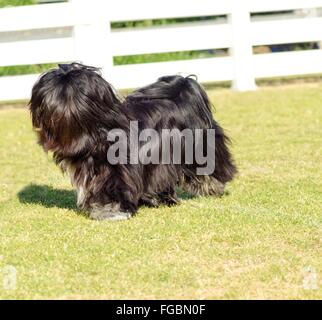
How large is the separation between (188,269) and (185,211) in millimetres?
1455

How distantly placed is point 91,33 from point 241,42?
243 centimetres

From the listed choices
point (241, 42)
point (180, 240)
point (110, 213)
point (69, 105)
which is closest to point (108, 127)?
point (69, 105)

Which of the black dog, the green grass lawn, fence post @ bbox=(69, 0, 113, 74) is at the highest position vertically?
fence post @ bbox=(69, 0, 113, 74)

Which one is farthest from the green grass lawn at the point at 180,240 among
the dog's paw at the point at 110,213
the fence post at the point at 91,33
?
the fence post at the point at 91,33

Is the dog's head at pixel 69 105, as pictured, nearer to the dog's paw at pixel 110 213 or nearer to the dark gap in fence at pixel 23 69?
the dog's paw at pixel 110 213

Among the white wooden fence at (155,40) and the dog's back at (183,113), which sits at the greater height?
the white wooden fence at (155,40)

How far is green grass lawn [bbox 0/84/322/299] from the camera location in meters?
4.89

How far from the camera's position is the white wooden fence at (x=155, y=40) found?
12.7 m

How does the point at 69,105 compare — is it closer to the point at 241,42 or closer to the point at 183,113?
the point at 183,113

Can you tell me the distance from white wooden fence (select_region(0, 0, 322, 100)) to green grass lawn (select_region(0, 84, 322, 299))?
4.11m

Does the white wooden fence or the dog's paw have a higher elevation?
A: the white wooden fence

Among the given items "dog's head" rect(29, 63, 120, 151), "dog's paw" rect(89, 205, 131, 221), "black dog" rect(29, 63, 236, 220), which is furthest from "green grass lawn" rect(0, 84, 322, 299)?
"dog's head" rect(29, 63, 120, 151)

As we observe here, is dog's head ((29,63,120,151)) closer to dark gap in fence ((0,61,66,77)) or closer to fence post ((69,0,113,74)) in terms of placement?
fence post ((69,0,113,74))
